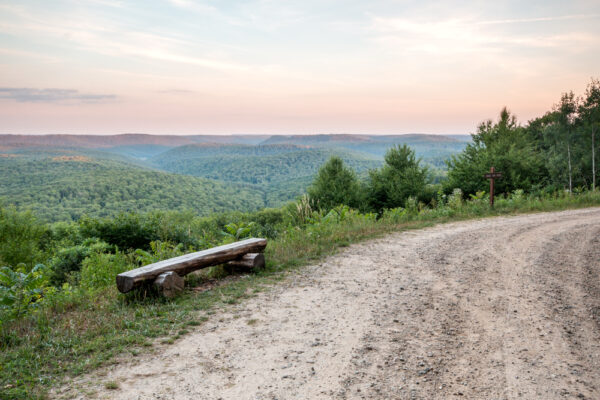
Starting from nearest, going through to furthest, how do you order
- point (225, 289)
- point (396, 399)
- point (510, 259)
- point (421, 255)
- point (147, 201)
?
point (396, 399), point (225, 289), point (510, 259), point (421, 255), point (147, 201)

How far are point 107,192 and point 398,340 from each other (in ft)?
352

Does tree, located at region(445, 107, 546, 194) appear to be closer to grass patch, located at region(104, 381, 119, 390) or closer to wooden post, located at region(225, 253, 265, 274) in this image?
wooden post, located at region(225, 253, 265, 274)

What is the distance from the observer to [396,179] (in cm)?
2795

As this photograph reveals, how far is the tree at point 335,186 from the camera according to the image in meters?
27.6

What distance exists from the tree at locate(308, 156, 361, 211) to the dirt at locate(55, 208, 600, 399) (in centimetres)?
2016

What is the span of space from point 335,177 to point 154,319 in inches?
969

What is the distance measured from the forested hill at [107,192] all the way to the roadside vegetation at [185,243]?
56.8m

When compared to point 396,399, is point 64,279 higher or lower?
lower

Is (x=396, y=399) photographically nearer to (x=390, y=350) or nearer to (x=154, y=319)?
(x=390, y=350)

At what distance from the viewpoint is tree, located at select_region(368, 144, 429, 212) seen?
89.7 ft

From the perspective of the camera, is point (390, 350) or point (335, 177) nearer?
point (390, 350)

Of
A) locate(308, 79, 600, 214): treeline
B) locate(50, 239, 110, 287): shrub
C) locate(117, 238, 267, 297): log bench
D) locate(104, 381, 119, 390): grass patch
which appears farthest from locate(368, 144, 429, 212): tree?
locate(104, 381, 119, 390): grass patch

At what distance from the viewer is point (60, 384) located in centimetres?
339

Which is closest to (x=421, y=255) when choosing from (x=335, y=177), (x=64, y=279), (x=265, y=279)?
(x=265, y=279)
